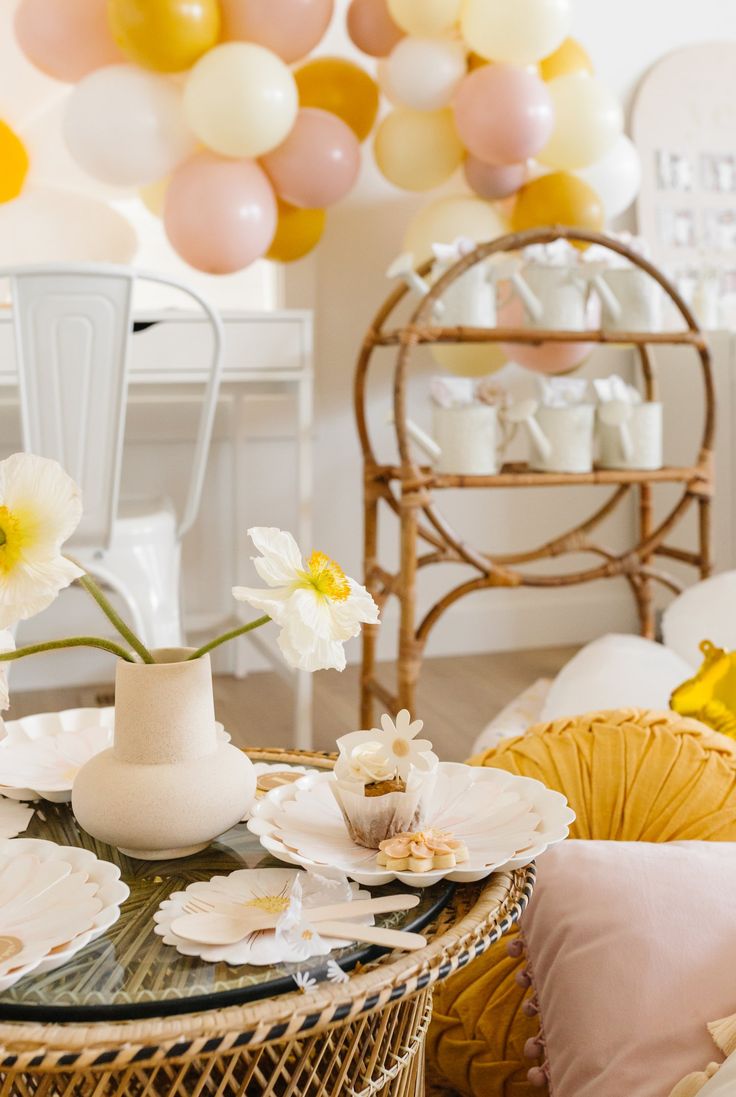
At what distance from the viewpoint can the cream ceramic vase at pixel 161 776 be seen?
761 millimetres

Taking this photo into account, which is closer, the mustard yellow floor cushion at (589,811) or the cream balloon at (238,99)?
the mustard yellow floor cushion at (589,811)

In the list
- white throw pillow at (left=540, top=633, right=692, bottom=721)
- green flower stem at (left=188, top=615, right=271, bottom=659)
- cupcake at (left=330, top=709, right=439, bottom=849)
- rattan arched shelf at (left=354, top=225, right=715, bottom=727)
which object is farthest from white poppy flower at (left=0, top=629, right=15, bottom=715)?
rattan arched shelf at (left=354, top=225, right=715, bottom=727)

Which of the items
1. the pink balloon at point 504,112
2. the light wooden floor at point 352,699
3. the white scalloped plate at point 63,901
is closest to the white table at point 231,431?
the light wooden floor at point 352,699

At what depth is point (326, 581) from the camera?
0.72 meters

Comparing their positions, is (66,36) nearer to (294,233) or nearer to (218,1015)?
(294,233)

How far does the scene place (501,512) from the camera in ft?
9.84

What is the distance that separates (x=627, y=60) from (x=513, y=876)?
2704mm

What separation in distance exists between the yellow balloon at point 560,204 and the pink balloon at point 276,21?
0.54 metres

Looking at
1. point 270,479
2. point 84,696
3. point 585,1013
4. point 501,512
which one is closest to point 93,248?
point 270,479

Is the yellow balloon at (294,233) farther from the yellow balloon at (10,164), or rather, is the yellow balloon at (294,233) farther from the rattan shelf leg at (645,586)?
the rattan shelf leg at (645,586)

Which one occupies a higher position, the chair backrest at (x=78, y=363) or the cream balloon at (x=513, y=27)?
the cream balloon at (x=513, y=27)

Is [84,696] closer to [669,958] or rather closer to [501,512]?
[501,512]

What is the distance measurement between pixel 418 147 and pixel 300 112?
0.84 ft

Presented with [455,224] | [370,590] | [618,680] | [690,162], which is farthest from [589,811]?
[690,162]
